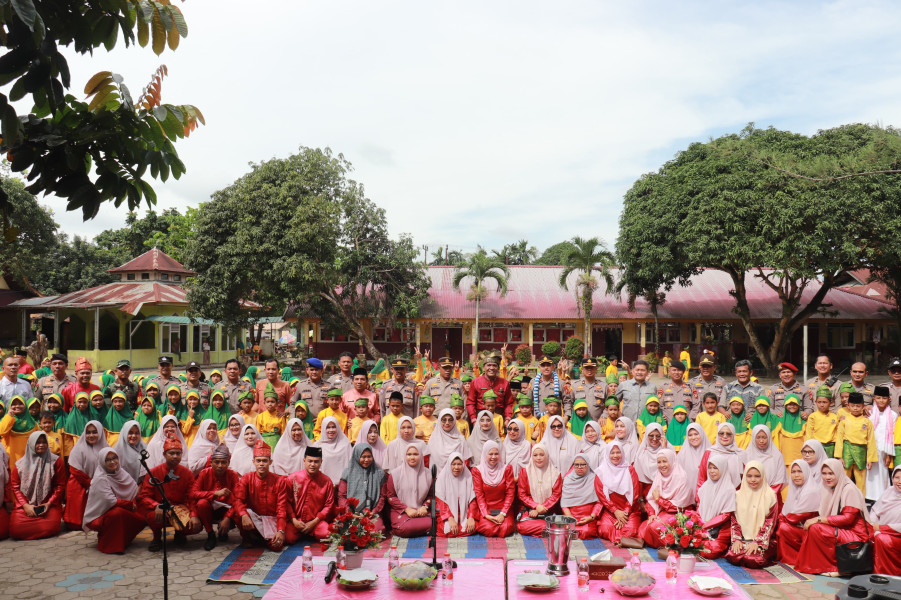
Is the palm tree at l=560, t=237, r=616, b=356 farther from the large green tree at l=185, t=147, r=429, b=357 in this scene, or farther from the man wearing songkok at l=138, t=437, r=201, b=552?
the man wearing songkok at l=138, t=437, r=201, b=552

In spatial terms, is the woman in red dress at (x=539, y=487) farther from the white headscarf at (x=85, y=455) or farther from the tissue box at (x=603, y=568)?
the white headscarf at (x=85, y=455)

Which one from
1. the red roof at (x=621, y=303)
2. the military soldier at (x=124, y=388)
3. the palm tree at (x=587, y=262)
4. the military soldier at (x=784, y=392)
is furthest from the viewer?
the red roof at (x=621, y=303)

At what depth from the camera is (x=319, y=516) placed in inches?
243

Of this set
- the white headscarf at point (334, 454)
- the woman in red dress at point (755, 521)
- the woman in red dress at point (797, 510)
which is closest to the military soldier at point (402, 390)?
the white headscarf at point (334, 454)

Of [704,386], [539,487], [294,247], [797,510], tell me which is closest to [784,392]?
[704,386]

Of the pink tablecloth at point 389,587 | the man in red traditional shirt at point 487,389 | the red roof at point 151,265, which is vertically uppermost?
the red roof at point 151,265

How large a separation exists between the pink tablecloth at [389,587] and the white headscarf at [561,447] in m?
2.48

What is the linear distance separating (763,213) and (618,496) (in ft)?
50.4

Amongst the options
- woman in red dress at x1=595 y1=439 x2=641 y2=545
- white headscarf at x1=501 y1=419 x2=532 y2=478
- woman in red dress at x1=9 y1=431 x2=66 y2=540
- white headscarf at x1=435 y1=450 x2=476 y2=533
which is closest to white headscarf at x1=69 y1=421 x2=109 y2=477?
woman in red dress at x1=9 y1=431 x2=66 y2=540

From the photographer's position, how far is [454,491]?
6.60 m

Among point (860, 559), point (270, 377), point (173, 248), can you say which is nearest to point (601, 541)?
point (860, 559)

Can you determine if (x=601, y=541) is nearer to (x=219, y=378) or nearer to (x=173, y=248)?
(x=219, y=378)

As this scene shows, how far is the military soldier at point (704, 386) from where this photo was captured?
7.77 m

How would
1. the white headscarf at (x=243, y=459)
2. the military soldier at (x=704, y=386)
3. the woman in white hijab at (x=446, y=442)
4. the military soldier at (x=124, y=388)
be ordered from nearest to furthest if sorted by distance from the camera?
the white headscarf at (x=243, y=459)
the woman in white hijab at (x=446, y=442)
the military soldier at (x=704, y=386)
the military soldier at (x=124, y=388)
